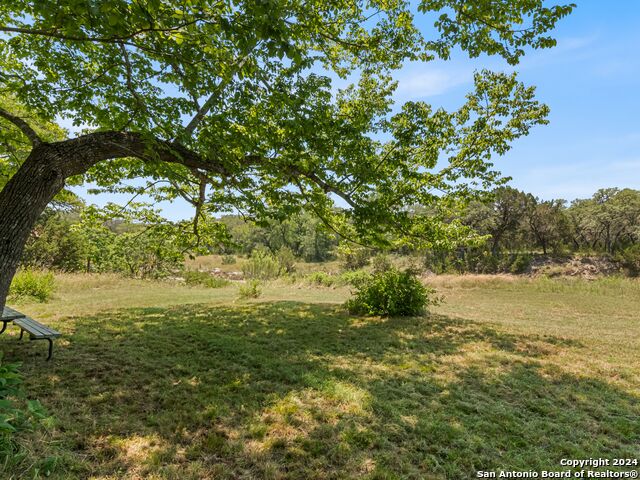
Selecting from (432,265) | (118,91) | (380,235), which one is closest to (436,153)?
(380,235)

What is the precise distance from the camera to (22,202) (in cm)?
324

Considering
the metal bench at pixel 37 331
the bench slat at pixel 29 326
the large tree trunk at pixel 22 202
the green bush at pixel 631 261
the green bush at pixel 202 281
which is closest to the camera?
the large tree trunk at pixel 22 202

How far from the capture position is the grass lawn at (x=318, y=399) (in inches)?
91.5

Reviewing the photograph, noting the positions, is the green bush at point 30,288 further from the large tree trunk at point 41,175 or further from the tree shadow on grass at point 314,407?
the large tree trunk at point 41,175

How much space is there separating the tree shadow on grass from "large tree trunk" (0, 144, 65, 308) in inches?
48.2

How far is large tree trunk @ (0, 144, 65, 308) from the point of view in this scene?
10.3ft

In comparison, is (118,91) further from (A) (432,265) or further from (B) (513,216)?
(B) (513,216)

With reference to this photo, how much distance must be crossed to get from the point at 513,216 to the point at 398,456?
29.2 metres

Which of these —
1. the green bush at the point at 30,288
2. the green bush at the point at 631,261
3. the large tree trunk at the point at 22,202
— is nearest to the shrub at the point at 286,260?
the green bush at the point at 30,288

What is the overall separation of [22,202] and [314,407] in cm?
343

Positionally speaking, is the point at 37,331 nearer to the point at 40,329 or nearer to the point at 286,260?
the point at 40,329

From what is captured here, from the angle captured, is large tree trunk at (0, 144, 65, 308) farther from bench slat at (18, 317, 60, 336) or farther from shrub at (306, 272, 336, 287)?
shrub at (306, 272, 336, 287)

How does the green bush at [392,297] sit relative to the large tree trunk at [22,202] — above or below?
below

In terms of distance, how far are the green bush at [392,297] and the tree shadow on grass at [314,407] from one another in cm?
206
